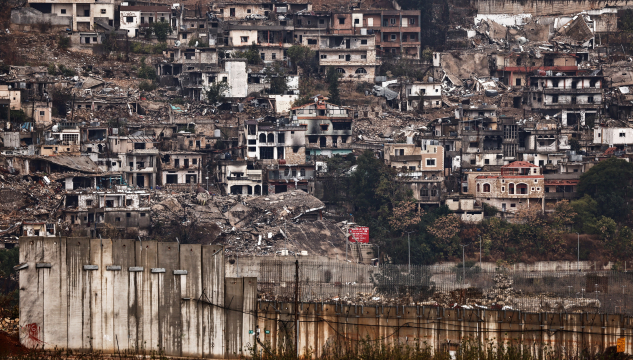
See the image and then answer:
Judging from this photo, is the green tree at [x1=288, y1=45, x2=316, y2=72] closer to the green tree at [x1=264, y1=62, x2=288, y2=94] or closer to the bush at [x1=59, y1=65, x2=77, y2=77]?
the green tree at [x1=264, y1=62, x2=288, y2=94]

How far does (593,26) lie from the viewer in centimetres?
5653

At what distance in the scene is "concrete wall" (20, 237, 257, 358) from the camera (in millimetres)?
17547

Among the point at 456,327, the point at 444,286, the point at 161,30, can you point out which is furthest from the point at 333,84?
the point at 456,327

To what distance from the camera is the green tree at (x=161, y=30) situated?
5249cm

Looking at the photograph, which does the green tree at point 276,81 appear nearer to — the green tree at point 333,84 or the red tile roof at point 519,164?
the green tree at point 333,84

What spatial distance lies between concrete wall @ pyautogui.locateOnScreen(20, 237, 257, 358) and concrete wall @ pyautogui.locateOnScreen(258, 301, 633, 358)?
165 centimetres

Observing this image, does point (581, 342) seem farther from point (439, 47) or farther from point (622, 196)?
point (439, 47)

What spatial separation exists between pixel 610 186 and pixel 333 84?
546 inches

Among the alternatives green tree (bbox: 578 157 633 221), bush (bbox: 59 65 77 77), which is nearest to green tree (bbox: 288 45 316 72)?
bush (bbox: 59 65 77 77)

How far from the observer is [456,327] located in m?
18.9

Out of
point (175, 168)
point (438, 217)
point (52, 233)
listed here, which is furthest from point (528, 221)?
point (52, 233)

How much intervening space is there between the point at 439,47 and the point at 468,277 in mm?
23862

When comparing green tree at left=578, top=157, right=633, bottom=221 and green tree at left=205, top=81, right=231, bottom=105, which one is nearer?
green tree at left=578, top=157, right=633, bottom=221

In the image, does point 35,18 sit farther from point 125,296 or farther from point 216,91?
point 125,296
